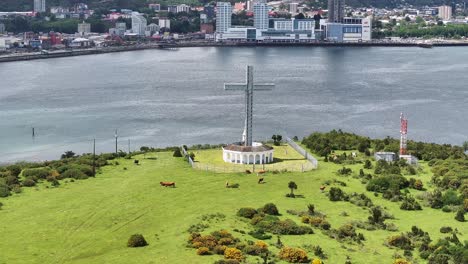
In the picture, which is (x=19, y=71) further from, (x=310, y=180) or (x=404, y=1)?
(x=404, y=1)

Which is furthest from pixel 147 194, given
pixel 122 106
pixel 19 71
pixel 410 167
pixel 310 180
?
pixel 19 71

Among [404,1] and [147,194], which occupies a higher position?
[404,1]

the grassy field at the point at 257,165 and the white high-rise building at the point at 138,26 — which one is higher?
the white high-rise building at the point at 138,26

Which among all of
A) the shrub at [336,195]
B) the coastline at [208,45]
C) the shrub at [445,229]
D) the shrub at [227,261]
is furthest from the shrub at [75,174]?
the coastline at [208,45]

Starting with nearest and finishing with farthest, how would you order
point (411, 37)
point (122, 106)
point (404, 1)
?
point (122, 106) < point (411, 37) < point (404, 1)

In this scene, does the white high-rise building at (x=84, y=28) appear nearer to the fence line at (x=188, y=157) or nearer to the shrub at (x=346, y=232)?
the fence line at (x=188, y=157)

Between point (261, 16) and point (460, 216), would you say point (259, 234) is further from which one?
point (261, 16)
